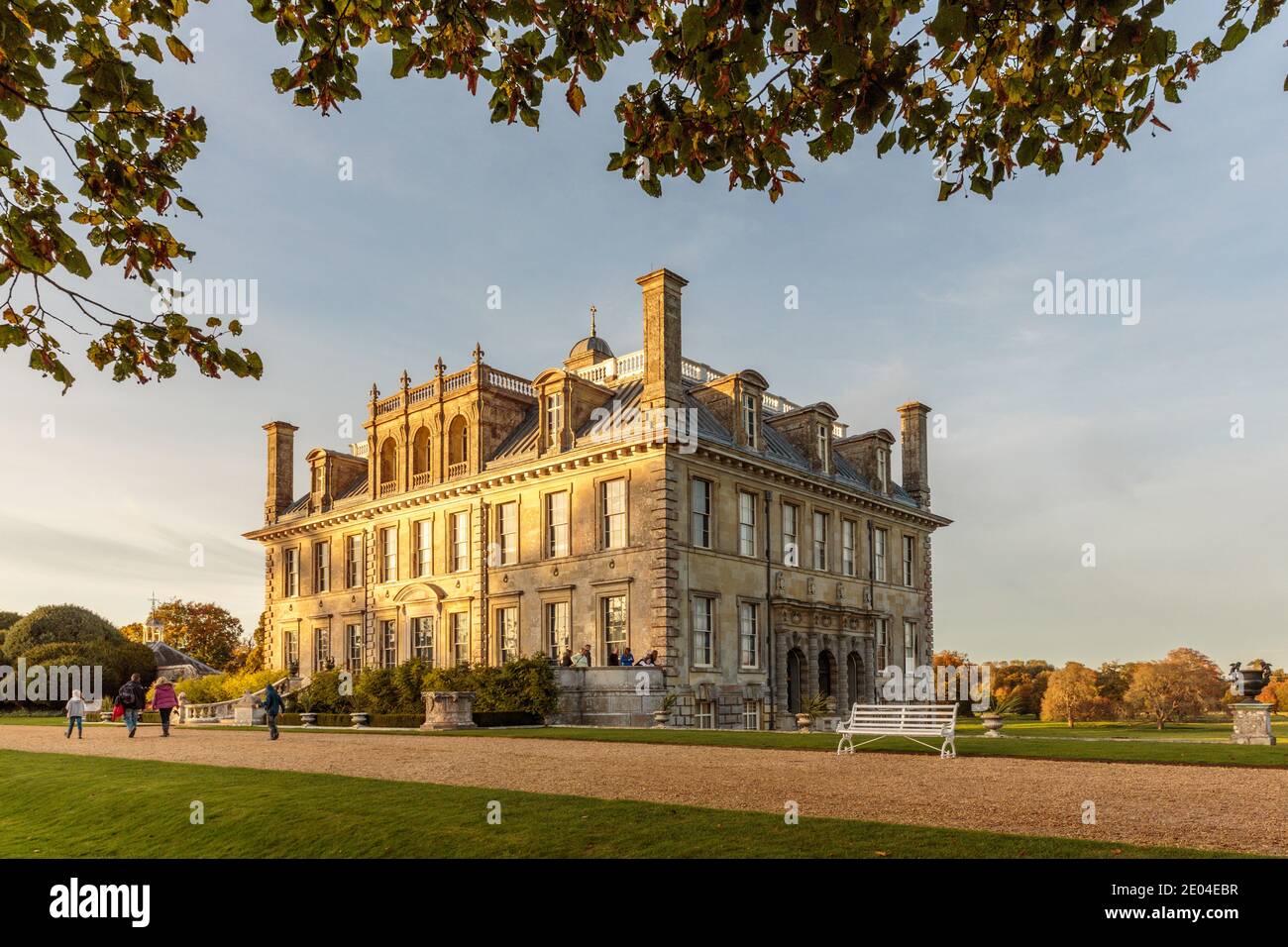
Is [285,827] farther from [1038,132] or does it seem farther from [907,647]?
[907,647]

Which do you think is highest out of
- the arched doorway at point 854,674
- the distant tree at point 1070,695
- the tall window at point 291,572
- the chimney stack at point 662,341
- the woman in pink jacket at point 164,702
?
the chimney stack at point 662,341

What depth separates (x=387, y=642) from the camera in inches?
1672

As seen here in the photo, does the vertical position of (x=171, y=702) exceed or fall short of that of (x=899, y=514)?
it falls short

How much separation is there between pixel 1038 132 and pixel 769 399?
111 feet

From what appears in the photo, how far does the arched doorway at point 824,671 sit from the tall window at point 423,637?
14.7 m

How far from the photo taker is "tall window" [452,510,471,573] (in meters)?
39.0

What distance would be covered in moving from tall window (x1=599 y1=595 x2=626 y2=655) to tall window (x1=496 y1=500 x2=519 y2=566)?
477cm

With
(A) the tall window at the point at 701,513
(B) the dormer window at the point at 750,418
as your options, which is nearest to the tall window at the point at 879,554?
(B) the dormer window at the point at 750,418

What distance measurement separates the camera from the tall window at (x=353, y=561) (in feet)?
146

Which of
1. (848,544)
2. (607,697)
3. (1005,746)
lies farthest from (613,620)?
(1005,746)

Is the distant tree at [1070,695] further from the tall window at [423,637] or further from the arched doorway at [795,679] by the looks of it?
the tall window at [423,637]

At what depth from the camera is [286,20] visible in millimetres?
8320

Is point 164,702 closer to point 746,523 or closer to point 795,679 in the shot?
point 746,523
